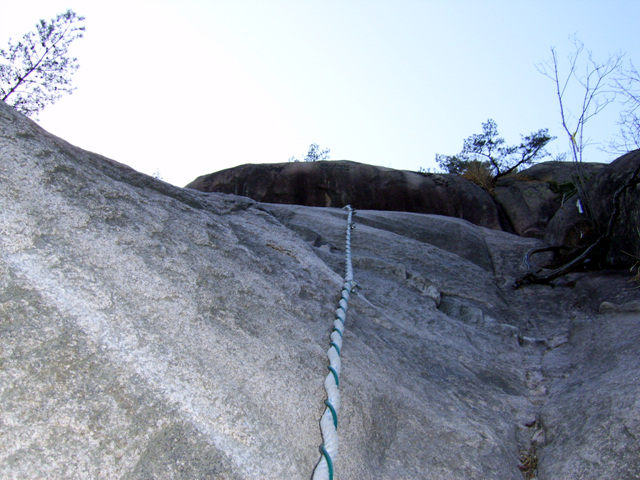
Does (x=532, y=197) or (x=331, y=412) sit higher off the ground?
(x=532, y=197)

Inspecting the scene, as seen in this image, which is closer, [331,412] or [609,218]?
[331,412]

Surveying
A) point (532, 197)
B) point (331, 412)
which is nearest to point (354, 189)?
point (532, 197)

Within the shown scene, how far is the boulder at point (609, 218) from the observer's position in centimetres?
432

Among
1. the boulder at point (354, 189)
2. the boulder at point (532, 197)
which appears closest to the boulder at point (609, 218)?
the boulder at point (354, 189)

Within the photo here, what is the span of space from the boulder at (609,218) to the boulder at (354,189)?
389 centimetres

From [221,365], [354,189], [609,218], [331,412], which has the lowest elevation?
[331,412]

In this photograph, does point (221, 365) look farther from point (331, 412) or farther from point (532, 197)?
point (532, 197)

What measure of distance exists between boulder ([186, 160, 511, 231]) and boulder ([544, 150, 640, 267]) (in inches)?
153

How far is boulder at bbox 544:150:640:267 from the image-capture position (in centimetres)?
432

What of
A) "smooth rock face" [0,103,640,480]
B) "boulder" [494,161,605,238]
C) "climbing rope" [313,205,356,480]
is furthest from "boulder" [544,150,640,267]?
"boulder" [494,161,605,238]

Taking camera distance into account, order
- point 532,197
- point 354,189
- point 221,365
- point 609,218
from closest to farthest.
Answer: point 221,365 < point 609,218 < point 354,189 < point 532,197

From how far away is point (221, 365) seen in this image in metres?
1.68

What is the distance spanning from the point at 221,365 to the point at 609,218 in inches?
172

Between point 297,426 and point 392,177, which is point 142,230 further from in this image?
point 392,177
